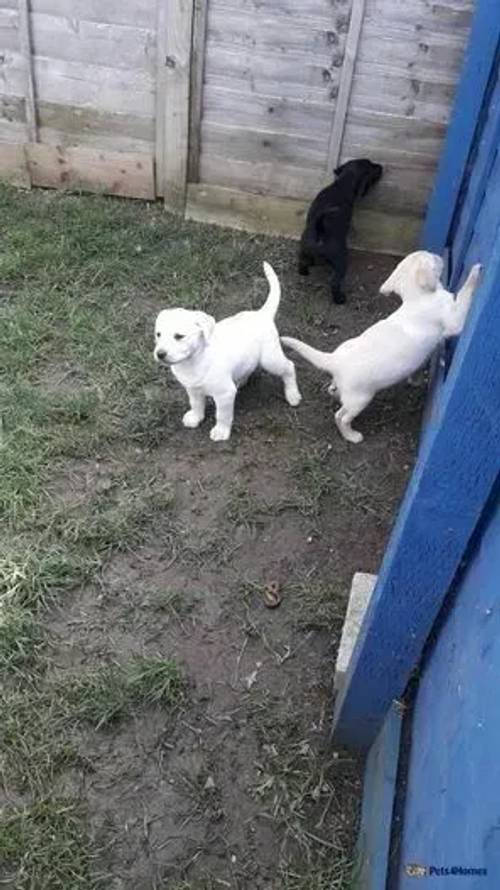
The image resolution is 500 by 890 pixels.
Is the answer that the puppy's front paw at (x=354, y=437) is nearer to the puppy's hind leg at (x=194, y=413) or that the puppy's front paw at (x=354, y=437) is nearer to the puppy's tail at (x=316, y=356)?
the puppy's tail at (x=316, y=356)

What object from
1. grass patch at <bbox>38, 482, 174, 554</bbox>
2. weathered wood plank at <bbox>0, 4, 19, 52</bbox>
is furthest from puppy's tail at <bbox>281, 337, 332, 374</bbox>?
weathered wood plank at <bbox>0, 4, 19, 52</bbox>

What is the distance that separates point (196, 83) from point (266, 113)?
44 cm

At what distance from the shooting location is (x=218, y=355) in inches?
141

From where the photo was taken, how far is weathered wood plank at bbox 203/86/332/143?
4922 mm

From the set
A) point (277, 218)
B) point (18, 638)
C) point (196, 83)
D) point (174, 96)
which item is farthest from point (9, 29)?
point (18, 638)

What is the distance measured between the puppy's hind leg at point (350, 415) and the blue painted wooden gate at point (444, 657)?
5.02 ft

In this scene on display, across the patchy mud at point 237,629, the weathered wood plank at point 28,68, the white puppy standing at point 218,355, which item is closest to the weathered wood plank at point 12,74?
the weathered wood plank at point 28,68

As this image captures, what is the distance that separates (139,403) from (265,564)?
1.09m

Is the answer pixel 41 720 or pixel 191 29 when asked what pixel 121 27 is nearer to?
pixel 191 29

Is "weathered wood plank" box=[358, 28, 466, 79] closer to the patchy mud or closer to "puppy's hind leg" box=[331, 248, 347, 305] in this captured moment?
"puppy's hind leg" box=[331, 248, 347, 305]

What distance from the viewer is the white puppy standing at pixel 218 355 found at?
3.36 m

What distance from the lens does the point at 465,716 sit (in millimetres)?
1558

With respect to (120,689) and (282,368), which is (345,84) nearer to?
(282,368)

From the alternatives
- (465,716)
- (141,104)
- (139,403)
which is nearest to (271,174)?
(141,104)
